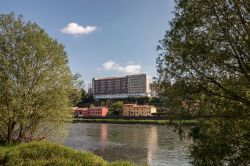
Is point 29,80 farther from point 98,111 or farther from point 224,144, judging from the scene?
point 98,111

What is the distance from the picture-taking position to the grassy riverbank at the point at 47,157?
19170 mm

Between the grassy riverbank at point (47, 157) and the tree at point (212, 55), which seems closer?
the tree at point (212, 55)

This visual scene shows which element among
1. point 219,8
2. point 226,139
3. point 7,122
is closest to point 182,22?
point 219,8

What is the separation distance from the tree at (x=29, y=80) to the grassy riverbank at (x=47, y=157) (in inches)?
308

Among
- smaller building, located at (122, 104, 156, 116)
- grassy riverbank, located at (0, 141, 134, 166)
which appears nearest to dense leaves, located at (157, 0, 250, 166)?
grassy riverbank, located at (0, 141, 134, 166)

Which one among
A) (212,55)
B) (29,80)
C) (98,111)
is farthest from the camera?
(98,111)

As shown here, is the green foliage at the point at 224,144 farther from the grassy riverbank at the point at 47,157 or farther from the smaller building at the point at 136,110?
the smaller building at the point at 136,110

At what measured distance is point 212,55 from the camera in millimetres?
12984

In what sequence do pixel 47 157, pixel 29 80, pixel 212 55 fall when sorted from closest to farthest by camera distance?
pixel 212 55 → pixel 47 157 → pixel 29 80

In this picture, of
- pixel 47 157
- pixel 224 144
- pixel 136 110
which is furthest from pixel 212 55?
pixel 136 110

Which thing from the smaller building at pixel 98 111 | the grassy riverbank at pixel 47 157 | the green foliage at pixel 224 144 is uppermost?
the smaller building at pixel 98 111

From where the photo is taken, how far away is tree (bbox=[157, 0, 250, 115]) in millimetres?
12750

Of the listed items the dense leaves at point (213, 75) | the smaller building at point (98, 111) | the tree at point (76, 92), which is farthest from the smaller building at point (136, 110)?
the dense leaves at point (213, 75)

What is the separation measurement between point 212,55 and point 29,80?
72.1 ft
